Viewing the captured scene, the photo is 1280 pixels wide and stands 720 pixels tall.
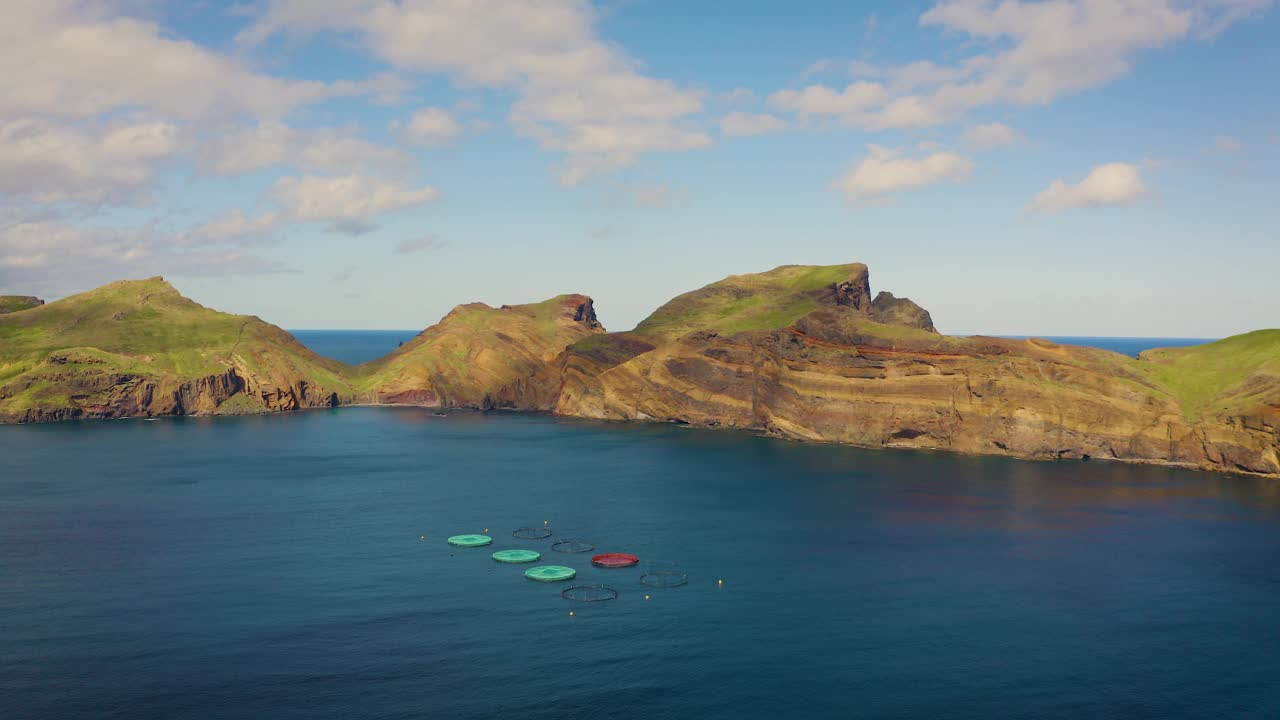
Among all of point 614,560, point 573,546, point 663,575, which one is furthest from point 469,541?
point 663,575

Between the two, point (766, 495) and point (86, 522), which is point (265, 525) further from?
point (766, 495)

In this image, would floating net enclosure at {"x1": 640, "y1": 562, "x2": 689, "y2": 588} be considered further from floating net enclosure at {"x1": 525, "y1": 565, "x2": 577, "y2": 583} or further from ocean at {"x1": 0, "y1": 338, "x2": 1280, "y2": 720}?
floating net enclosure at {"x1": 525, "y1": 565, "x2": 577, "y2": 583}

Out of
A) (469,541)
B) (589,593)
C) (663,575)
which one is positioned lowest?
(589,593)

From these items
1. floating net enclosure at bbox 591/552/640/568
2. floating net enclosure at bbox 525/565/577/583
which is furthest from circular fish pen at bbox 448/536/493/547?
floating net enclosure at bbox 591/552/640/568

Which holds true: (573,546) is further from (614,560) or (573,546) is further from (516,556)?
(614,560)

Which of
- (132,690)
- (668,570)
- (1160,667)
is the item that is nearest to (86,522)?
(132,690)

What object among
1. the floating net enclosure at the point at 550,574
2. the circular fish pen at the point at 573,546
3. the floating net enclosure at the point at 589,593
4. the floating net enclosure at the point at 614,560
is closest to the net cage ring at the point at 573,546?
the circular fish pen at the point at 573,546
